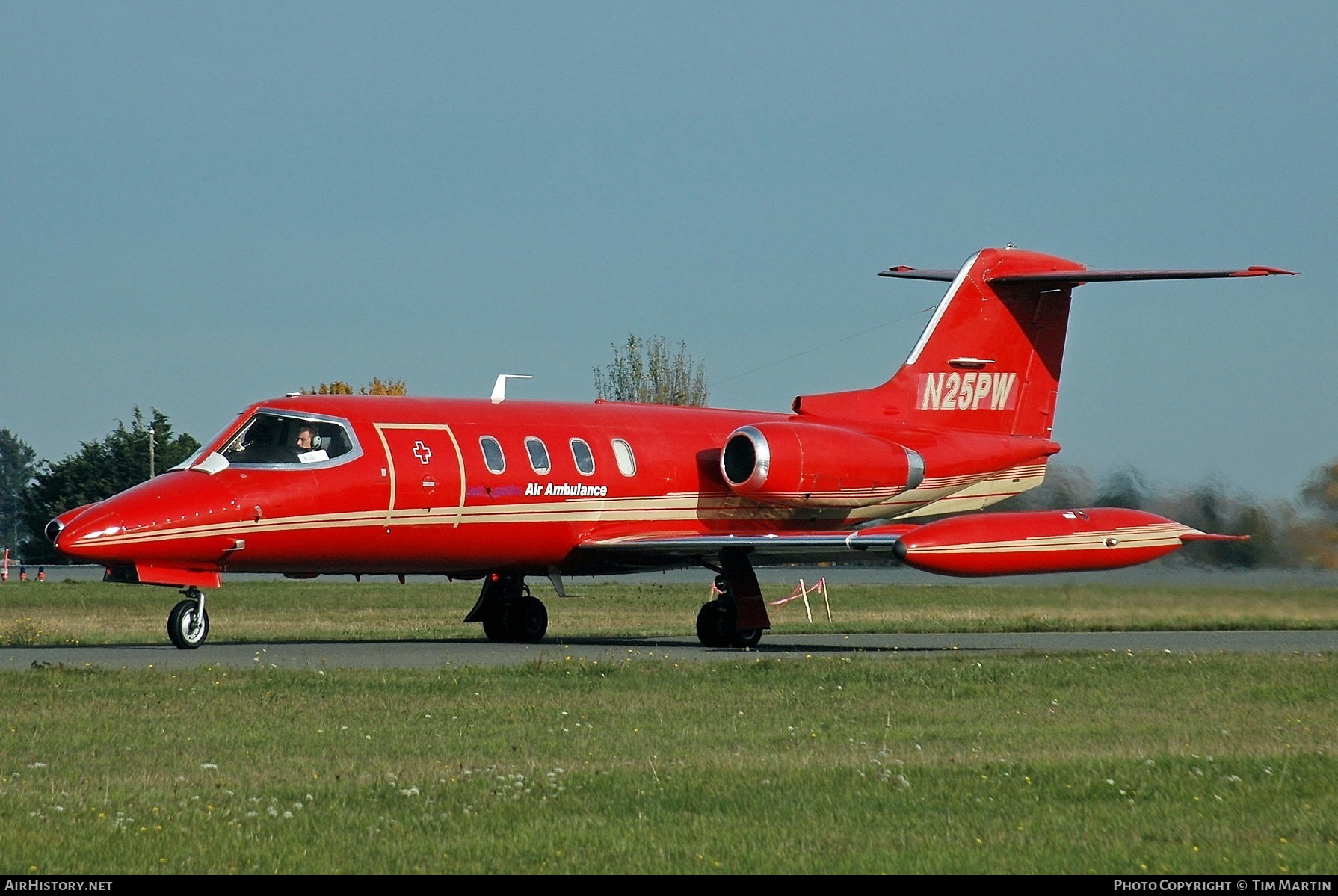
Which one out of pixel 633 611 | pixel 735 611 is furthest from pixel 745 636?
pixel 633 611

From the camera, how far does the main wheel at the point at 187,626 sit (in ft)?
69.2

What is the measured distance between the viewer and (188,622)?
2125 cm

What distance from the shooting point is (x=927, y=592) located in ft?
147

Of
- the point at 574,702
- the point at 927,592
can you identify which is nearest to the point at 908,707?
the point at 574,702

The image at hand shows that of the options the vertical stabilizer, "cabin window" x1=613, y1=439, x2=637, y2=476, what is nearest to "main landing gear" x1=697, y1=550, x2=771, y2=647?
"cabin window" x1=613, y1=439, x2=637, y2=476

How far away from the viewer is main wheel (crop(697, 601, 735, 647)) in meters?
24.3

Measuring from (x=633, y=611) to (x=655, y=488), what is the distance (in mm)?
12677

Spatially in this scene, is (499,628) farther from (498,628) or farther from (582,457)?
(582,457)

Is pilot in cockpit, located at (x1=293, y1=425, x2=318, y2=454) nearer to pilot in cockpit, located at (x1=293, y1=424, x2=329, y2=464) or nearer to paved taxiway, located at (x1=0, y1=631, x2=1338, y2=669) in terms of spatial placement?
pilot in cockpit, located at (x1=293, y1=424, x2=329, y2=464)

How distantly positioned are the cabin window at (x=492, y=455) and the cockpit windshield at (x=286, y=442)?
2.16m

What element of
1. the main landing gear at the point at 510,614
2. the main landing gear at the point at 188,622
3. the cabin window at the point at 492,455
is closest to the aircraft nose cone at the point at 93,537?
the main landing gear at the point at 188,622

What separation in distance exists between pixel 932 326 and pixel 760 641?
7272 millimetres

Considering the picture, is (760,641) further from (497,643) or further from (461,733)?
(461,733)
